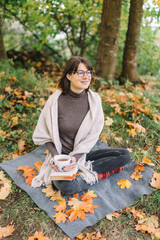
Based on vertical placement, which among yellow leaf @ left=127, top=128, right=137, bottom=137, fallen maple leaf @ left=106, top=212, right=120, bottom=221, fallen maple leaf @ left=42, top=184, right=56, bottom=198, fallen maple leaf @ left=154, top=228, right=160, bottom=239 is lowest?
fallen maple leaf @ left=154, top=228, right=160, bottom=239

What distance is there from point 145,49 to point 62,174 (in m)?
4.94

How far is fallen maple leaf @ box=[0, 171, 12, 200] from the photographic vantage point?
2.61m

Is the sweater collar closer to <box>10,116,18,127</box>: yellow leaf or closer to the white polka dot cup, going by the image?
the white polka dot cup

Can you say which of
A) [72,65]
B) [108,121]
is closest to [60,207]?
[72,65]

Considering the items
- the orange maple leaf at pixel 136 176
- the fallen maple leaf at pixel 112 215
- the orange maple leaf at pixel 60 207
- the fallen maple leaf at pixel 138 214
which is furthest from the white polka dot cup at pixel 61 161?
the orange maple leaf at pixel 136 176

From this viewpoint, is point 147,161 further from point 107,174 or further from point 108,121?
point 108,121

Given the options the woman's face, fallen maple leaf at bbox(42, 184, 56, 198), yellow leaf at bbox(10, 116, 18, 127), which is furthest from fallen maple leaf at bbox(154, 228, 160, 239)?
yellow leaf at bbox(10, 116, 18, 127)

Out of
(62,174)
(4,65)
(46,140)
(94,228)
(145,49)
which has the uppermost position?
(145,49)

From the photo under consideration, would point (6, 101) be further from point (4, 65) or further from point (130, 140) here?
point (130, 140)

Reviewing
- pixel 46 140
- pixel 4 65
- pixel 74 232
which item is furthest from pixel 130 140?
pixel 4 65

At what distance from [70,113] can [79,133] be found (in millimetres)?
284

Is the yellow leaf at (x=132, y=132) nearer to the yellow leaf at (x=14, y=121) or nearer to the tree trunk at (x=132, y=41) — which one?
the yellow leaf at (x=14, y=121)

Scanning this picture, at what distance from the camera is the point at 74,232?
7.05 ft

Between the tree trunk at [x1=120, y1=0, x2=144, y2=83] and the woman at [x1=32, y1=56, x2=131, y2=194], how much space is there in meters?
3.08
